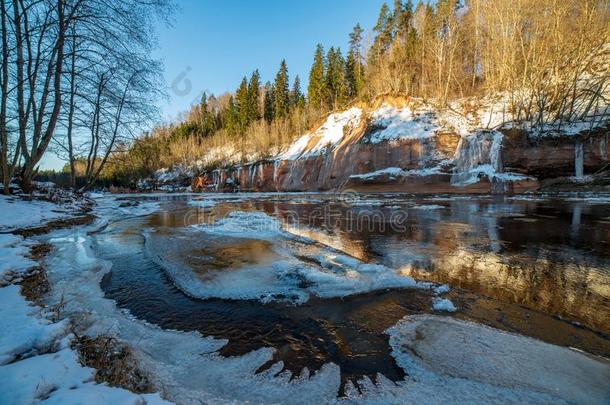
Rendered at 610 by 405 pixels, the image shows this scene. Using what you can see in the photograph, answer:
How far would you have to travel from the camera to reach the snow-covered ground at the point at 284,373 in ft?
6.05

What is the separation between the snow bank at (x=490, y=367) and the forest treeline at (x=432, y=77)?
8834mm

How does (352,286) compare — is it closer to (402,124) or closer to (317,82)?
(402,124)

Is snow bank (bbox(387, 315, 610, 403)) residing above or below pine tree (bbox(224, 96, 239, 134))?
below

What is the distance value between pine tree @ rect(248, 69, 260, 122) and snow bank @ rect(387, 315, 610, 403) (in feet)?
228

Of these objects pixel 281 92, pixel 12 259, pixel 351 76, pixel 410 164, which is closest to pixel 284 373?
pixel 12 259

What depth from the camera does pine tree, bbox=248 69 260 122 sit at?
226 feet

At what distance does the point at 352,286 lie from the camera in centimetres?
438

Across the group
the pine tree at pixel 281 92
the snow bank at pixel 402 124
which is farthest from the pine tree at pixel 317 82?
the snow bank at pixel 402 124

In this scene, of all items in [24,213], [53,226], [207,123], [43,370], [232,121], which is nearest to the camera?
[43,370]

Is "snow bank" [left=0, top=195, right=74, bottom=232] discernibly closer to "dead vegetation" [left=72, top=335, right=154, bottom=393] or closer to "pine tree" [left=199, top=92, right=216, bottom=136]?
"dead vegetation" [left=72, top=335, right=154, bottom=393]

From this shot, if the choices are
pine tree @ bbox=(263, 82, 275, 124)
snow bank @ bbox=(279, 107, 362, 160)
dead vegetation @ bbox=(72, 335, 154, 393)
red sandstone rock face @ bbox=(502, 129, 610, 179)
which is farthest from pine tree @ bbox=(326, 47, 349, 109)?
dead vegetation @ bbox=(72, 335, 154, 393)

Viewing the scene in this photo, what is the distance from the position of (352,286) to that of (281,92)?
2617 inches

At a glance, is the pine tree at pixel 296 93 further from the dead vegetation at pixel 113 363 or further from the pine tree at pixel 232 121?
the dead vegetation at pixel 113 363

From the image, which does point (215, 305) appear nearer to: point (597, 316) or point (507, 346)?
point (507, 346)
